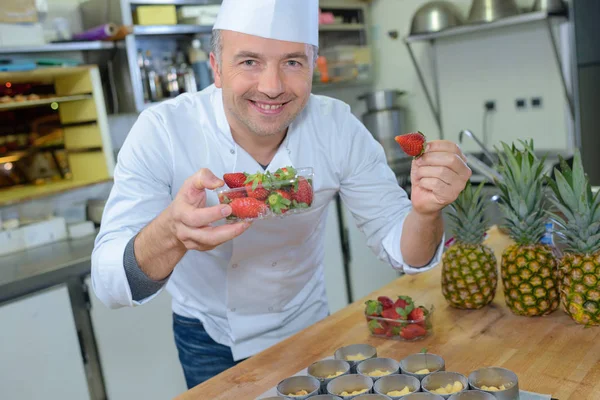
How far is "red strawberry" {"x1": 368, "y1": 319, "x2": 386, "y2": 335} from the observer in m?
1.44

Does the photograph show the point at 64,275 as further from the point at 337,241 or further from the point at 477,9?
the point at 477,9

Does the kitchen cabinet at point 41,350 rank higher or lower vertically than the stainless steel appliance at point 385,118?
lower

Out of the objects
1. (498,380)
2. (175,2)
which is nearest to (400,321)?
(498,380)

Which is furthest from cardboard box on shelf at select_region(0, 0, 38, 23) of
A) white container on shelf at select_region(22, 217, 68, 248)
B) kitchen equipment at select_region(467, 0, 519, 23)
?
kitchen equipment at select_region(467, 0, 519, 23)

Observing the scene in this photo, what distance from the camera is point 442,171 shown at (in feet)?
4.34

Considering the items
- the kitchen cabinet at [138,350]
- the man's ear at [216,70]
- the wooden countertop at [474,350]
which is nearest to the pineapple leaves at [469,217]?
the wooden countertop at [474,350]

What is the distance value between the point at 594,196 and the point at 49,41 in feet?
8.98

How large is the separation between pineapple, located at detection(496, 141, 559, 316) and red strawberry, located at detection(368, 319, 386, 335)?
33 cm

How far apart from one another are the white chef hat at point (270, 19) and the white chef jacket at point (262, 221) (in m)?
0.27

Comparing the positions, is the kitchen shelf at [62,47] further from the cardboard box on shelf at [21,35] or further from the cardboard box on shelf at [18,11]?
the cardboard box on shelf at [18,11]

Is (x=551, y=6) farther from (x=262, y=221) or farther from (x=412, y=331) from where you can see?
(x=412, y=331)

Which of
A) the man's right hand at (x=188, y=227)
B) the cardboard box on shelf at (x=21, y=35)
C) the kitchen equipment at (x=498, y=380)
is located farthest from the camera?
the cardboard box on shelf at (x=21, y=35)

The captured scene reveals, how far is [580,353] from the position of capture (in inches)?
50.0

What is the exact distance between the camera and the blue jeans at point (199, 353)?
5.61ft
